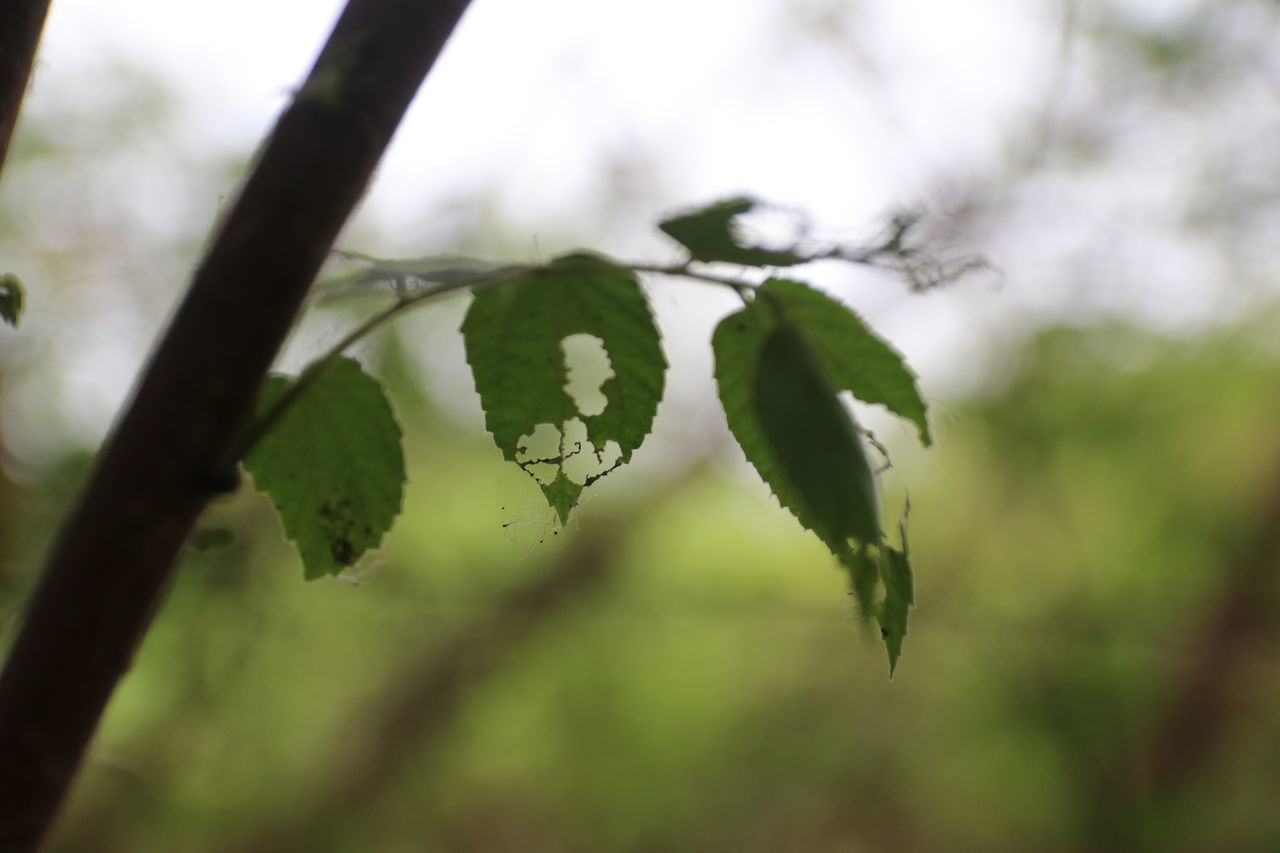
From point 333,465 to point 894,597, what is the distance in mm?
217

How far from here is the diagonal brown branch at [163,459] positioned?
0.24m

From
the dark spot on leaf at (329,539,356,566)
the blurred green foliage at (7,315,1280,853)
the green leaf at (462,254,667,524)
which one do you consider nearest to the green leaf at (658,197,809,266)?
the green leaf at (462,254,667,524)

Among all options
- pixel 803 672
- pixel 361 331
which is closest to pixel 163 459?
pixel 361 331

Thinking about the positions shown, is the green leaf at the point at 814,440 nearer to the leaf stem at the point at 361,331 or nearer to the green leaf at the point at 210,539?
the leaf stem at the point at 361,331

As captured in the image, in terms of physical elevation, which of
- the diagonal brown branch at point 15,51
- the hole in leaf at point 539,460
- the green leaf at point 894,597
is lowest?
the green leaf at point 894,597

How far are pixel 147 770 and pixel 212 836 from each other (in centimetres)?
92

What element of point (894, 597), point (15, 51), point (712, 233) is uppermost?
Result: point (15, 51)

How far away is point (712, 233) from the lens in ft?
1.11

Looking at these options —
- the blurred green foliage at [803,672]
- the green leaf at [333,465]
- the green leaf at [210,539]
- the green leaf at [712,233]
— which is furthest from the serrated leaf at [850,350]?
the blurred green foliage at [803,672]

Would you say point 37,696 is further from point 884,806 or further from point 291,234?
point 884,806

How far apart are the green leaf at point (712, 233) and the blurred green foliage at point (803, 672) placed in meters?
3.33

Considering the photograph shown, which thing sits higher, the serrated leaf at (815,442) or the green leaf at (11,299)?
the green leaf at (11,299)

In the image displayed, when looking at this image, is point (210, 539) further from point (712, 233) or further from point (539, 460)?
point (712, 233)

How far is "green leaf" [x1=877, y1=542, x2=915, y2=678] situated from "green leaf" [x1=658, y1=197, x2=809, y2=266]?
0.11m
